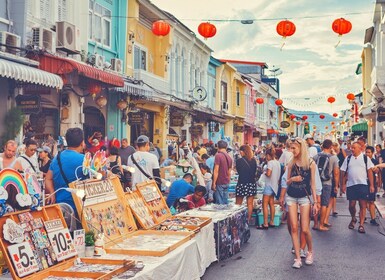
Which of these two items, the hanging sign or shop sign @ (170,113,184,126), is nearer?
shop sign @ (170,113,184,126)

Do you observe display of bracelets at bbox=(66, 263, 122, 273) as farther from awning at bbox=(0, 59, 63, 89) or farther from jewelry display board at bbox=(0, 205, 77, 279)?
awning at bbox=(0, 59, 63, 89)

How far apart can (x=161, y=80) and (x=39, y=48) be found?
31.1 feet

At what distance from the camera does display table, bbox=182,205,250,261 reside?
7828mm

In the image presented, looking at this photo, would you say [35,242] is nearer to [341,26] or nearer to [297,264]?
[297,264]

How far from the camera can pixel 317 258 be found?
8.21 meters

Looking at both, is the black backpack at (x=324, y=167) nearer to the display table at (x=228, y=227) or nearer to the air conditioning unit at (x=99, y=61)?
the display table at (x=228, y=227)

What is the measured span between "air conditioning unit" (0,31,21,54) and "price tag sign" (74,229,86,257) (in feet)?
24.6

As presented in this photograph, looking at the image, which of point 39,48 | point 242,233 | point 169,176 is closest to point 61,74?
point 39,48

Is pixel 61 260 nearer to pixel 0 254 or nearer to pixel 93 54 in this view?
pixel 0 254

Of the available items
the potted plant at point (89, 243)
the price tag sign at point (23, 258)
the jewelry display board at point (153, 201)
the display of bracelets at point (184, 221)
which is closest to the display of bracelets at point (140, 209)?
the jewelry display board at point (153, 201)

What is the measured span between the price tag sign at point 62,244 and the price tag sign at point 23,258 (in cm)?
35

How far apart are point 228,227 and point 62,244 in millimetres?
3784

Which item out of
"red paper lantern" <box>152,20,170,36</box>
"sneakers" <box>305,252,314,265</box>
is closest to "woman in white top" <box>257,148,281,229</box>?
"sneakers" <box>305,252,314,265</box>

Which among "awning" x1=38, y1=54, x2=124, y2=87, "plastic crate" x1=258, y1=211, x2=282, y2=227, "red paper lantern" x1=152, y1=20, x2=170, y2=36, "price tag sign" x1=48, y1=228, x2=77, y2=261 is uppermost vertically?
"red paper lantern" x1=152, y1=20, x2=170, y2=36
